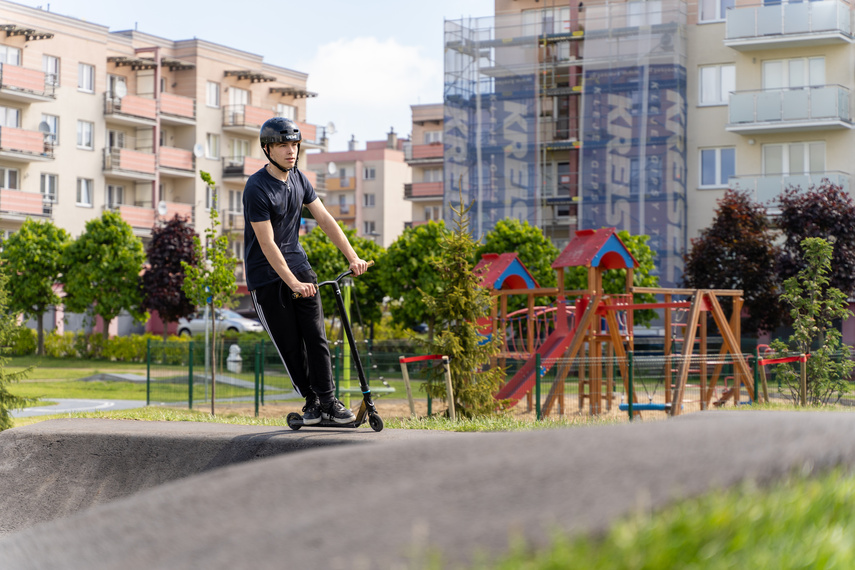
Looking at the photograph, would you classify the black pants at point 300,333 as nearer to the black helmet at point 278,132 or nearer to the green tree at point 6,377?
the black helmet at point 278,132

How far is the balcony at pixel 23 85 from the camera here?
46125mm

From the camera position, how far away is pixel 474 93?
142 ft

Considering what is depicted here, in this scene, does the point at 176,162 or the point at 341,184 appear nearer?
the point at 176,162

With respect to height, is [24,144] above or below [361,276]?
above

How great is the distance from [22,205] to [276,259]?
44.8 meters

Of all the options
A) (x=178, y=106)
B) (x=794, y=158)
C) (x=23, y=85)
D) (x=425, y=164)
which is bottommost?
(x=794, y=158)

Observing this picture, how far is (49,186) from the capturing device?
163 feet

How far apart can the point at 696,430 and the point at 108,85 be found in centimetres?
5415

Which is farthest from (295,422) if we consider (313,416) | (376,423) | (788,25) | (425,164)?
(425,164)

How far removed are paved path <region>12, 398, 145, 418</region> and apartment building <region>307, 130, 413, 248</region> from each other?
64.5 metres

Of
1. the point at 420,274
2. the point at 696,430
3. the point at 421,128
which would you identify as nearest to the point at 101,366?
the point at 420,274

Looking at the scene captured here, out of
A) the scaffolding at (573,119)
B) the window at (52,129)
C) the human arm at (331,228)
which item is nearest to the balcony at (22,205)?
the window at (52,129)

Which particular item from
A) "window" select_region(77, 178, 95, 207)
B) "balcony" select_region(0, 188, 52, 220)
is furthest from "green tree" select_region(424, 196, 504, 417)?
"window" select_region(77, 178, 95, 207)

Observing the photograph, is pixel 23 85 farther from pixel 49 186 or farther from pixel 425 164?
pixel 425 164
